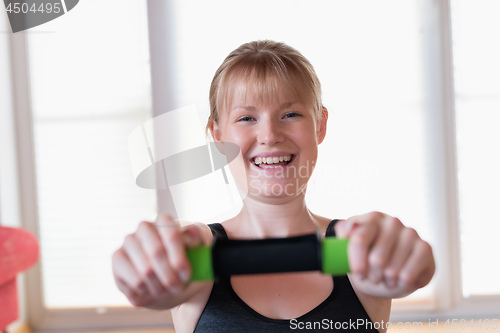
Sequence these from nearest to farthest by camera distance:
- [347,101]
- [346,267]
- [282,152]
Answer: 1. [346,267]
2. [282,152]
3. [347,101]

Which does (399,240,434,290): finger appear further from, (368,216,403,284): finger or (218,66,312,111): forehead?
(218,66,312,111): forehead

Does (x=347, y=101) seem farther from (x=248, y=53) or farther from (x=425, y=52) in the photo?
(x=248, y=53)

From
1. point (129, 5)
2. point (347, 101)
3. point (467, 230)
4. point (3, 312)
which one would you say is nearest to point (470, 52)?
point (347, 101)

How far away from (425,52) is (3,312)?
1264 mm

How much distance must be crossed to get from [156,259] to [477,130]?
130cm

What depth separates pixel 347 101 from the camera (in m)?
1.28

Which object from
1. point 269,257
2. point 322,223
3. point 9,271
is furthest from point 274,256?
point 322,223

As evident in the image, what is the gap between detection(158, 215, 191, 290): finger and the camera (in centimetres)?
23

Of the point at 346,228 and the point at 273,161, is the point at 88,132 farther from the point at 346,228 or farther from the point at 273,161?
the point at 346,228

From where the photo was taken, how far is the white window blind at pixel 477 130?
1.33m

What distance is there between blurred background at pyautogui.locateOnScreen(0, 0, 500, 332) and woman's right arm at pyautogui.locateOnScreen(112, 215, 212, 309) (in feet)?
3.36
